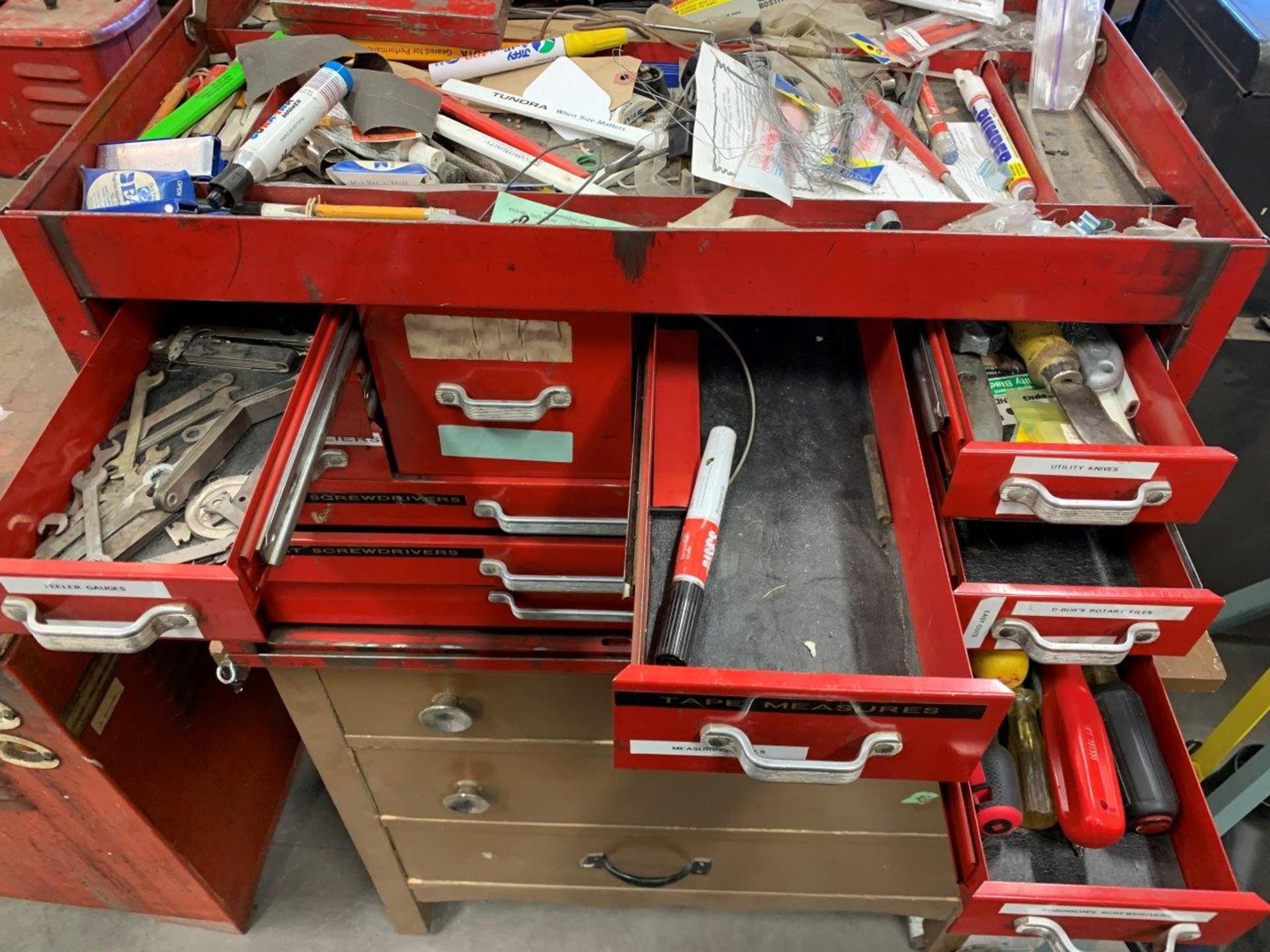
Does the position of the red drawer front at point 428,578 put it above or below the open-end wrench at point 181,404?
below

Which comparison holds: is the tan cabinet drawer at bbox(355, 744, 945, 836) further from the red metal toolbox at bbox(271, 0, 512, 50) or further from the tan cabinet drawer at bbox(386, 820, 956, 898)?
the red metal toolbox at bbox(271, 0, 512, 50)

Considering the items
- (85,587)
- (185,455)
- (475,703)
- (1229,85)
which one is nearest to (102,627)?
(85,587)

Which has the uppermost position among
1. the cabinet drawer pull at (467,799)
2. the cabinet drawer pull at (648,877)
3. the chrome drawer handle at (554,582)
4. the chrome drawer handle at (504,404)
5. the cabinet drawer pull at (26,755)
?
the chrome drawer handle at (504,404)

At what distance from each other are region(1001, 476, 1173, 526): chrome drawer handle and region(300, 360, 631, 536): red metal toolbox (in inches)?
16.5

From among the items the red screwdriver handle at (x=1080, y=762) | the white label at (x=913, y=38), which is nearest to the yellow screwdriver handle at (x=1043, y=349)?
the red screwdriver handle at (x=1080, y=762)

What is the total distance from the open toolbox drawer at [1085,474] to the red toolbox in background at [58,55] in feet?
4.44

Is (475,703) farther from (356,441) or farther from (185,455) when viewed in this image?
(185,455)

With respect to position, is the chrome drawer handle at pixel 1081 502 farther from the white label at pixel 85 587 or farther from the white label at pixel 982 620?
the white label at pixel 85 587

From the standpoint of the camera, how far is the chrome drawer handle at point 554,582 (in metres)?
1.05

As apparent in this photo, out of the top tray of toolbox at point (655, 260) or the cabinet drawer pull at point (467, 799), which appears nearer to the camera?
the top tray of toolbox at point (655, 260)

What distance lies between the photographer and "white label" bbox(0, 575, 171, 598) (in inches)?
25.1

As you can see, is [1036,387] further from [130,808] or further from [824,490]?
[130,808]

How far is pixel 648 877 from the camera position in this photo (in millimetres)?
1296

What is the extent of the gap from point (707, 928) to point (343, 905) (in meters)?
0.59
